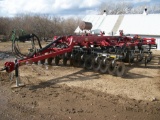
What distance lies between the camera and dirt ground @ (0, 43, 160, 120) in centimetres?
522

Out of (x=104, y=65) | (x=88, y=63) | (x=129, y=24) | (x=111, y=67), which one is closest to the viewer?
(x=111, y=67)

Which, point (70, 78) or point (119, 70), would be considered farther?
point (119, 70)

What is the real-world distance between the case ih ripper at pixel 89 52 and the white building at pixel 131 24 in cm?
832

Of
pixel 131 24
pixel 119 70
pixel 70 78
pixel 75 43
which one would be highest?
pixel 131 24

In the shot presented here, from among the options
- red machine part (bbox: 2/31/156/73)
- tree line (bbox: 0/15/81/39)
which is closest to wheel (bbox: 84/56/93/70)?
red machine part (bbox: 2/31/156/73)

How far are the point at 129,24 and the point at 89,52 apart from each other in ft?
44.2

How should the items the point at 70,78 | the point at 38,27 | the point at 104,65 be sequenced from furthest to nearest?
the point at 38,27
the point at 104,65
the point at 70,78

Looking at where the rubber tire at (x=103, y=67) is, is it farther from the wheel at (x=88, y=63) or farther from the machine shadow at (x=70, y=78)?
the wheel at (x=88, y=63)

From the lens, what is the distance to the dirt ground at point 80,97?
17.1ft

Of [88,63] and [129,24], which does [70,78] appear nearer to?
[88,63]

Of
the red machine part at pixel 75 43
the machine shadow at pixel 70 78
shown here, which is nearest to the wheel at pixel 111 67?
the machine shadow at pixel 70 78

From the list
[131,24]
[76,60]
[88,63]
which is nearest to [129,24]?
[131,24]

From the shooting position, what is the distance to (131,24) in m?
22.8

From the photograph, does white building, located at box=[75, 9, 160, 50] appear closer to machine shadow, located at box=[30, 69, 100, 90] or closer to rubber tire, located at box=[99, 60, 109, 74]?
rubber tire, located at box=[99, 60, 109, 74]
